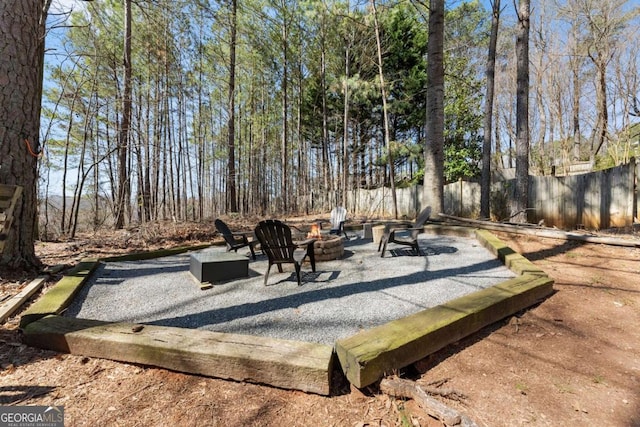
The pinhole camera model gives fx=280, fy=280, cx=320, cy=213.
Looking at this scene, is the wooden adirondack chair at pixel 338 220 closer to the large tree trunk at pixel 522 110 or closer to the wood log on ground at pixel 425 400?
the large tree trunk at pixel 522 110

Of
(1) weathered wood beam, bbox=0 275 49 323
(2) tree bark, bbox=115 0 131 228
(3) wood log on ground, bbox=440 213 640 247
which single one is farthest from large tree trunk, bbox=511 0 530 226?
(2) tree bark, bbox=115 0 131 228

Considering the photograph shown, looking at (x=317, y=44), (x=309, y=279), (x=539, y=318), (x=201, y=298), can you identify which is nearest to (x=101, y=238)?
(x=201, y=298)

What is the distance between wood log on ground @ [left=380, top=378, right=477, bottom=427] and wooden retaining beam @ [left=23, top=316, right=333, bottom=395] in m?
0.35

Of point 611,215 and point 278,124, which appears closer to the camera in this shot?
point 611,215

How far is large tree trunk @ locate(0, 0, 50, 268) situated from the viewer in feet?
10.2

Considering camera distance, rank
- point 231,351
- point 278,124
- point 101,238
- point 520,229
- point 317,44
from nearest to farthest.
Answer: point 231,351
point 520,229
point 101,238
point 317,44
point 278,124

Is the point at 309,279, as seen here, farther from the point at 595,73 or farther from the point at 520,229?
the point at 595,73

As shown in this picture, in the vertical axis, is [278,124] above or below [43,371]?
above

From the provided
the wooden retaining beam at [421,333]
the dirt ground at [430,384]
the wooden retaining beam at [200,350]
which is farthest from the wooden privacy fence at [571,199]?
the wooden retaining beam at [200,350]

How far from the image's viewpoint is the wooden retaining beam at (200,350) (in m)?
1.56

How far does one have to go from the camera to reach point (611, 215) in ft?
20.3

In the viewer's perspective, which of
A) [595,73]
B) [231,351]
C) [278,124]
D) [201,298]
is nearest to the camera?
[231,351]

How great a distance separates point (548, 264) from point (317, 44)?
1385 cm

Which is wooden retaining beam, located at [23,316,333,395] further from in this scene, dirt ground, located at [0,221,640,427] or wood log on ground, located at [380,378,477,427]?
wood log on ground, located at [380,378,477,427]
